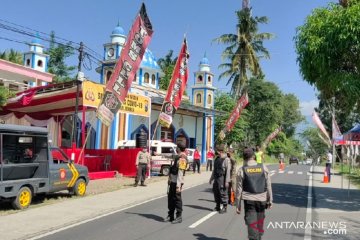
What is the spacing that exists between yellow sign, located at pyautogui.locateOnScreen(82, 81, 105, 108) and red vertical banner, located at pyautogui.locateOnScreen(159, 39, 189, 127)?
3.30 metres

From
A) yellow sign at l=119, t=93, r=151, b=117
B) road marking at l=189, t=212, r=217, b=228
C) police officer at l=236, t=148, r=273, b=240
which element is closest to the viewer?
police officer at l=236, t=148, r=273, b=240

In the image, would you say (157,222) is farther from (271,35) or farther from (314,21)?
(271,35)

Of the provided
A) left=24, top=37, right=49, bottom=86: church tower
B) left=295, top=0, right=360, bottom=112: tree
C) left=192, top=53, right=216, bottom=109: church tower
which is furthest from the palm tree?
left=295, top=0, right=360, bottom=112: tree

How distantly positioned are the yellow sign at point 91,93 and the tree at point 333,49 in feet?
32.2

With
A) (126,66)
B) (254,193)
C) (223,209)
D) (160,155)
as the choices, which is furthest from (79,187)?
(160,155)

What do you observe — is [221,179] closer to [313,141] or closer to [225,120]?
[225,120]

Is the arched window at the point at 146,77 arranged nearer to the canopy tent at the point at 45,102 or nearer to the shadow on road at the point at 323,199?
the canopy tent at the point at 45,102

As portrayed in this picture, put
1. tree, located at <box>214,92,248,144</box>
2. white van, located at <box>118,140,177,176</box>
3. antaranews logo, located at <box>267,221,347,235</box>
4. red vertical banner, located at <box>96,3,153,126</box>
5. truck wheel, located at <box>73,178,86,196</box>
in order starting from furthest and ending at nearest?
tree, located at <box>214,92,248,144</box>
white van, located at <box>118,140,177,176</box>
red vertical banner, located at <box>96,3,153,126</box>
truck wheel, located at <box>73,178,86,196</box>
antaranews logo, located at <box>267,221,347,235</box>

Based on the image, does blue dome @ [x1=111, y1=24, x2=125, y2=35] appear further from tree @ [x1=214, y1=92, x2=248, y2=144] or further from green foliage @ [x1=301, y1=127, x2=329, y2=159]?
green foliage @ [x1=301, y1=127, x2=329, y2=159]

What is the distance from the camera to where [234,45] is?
4547 centimetres

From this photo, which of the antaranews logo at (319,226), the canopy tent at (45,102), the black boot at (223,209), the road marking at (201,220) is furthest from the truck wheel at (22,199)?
the canopy tent at (45,102)

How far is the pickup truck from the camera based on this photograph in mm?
11750

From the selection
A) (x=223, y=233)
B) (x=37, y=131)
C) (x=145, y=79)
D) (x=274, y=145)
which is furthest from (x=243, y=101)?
(x=274, y=145)

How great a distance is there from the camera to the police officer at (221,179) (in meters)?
11.9
